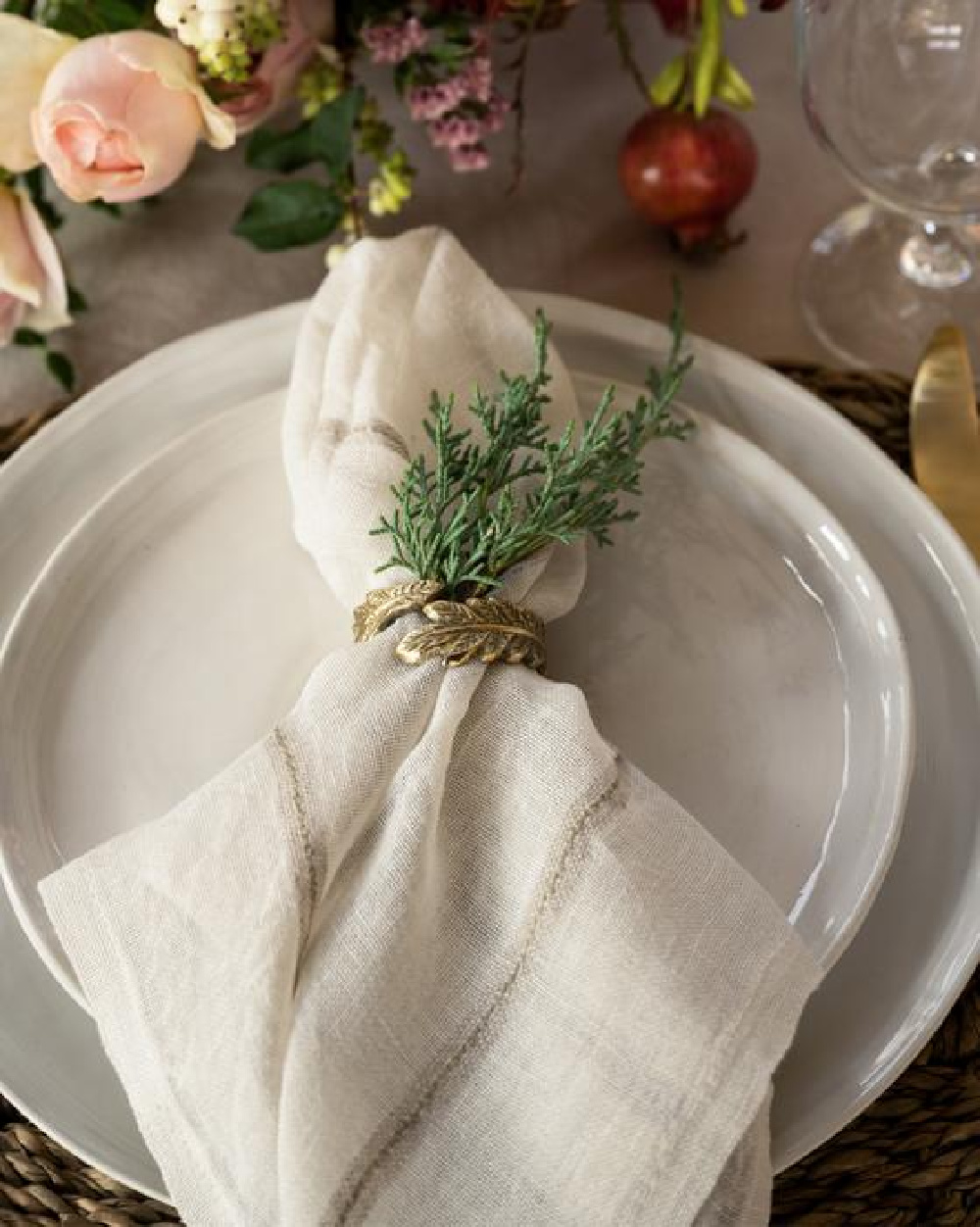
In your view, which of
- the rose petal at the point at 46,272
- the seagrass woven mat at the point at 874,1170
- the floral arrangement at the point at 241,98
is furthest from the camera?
the rose petal at the point at 46,272

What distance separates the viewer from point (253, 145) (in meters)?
0.97

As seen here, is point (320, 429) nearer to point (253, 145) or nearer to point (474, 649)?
point (474, 649)

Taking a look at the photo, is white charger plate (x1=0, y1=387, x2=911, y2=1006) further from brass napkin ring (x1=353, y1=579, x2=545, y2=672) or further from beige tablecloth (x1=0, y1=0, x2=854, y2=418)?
beige tablecloth (x1=0, y1=0, x2=854, y2=418)

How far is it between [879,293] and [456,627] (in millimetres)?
500

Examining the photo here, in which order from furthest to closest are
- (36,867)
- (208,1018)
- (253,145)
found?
(253,145), (36,867), (208,1018)

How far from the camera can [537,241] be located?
1.08 metres

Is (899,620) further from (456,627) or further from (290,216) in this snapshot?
(290,216)

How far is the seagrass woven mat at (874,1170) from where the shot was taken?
71 centimetres

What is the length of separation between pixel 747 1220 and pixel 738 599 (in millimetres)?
312

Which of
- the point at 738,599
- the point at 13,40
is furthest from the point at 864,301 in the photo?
the point at 13,40

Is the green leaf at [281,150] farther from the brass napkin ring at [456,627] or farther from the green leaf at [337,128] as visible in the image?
the brass napkin ring at [456,627]

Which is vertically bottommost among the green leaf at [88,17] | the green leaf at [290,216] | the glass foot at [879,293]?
the glass foot at [879,293]

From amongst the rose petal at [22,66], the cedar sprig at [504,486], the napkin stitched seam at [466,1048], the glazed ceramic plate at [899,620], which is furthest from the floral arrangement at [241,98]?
the napkin stitched seam at [466,1048]

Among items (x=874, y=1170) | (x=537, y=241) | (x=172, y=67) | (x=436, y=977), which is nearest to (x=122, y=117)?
(x=172, y=67)
